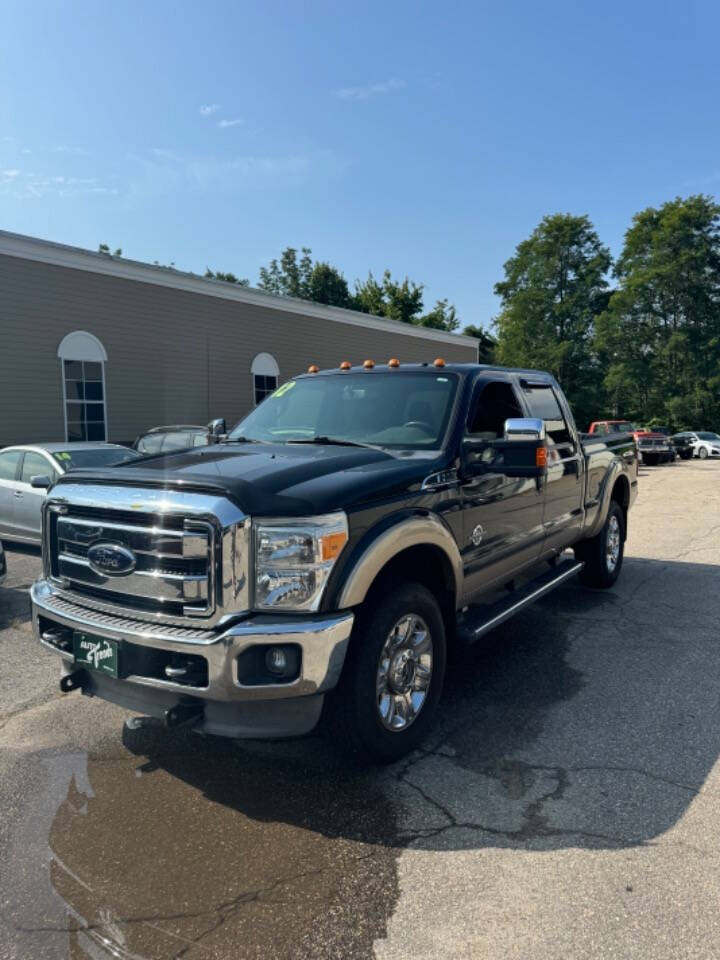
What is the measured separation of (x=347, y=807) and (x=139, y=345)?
14.7 m

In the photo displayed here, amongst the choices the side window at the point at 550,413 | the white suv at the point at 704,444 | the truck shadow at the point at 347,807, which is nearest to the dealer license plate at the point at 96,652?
the truck shadow at the point at 347,807

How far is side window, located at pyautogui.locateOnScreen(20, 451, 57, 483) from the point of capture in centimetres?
842

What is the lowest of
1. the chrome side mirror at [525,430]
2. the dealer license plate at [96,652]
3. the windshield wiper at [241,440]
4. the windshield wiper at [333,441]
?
the dealer license plate at [96,652]

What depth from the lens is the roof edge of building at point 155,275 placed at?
13.6 m

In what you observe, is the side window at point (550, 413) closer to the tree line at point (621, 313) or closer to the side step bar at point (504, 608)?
the side step bar at point (504, 608)

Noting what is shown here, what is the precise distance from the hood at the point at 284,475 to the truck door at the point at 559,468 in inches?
66.3

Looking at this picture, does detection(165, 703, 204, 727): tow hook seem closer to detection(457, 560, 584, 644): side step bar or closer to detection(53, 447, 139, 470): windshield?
detection(457, 560, 584, 644): side step bar

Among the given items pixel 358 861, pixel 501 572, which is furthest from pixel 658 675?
pixel 358 861

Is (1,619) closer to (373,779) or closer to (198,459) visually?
(198,459)

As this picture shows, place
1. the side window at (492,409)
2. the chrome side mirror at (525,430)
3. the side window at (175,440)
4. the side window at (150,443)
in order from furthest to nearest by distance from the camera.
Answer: the side window at (150,443), the side window at (175,440), the side window at (492,409), the chrome side mirror at (525,430)

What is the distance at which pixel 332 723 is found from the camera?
3.07 meters

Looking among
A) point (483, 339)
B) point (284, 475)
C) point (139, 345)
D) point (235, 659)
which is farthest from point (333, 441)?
point (483, 339)

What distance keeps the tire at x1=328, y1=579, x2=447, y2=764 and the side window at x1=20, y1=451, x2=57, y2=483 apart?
632cm

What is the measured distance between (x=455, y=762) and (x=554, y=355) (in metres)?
45.7
